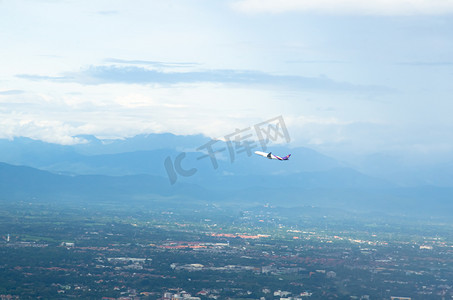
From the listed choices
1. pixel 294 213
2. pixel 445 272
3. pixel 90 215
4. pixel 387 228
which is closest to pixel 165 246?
pixel 445 272

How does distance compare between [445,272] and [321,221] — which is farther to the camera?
[321,221]

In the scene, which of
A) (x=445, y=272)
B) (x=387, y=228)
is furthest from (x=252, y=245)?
(x=387, y=228)

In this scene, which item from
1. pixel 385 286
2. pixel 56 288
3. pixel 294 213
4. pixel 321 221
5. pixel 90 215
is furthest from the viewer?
pixel 294 213

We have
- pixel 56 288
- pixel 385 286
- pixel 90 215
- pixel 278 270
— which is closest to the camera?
pixel 56 288

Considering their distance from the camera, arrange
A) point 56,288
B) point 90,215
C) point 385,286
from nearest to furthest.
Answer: point 56,288
point 385,286
point 90,215

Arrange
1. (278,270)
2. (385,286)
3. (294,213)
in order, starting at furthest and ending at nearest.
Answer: (294,213) → (278,270) → (385,286)

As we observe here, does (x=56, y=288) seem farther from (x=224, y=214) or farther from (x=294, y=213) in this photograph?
(x=294, y=213)

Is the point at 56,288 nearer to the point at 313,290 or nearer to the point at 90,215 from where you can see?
the point at 313,290

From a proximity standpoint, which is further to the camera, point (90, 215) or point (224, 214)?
point (224, 214)
